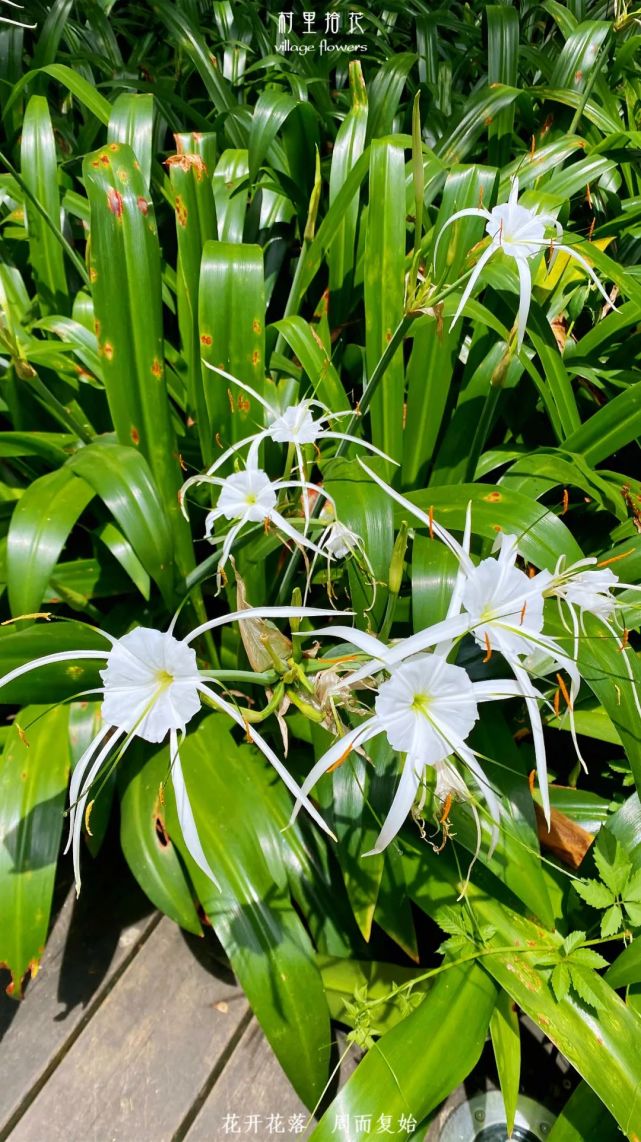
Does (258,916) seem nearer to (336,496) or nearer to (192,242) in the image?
(336,496)

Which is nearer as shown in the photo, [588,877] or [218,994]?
[588,877]

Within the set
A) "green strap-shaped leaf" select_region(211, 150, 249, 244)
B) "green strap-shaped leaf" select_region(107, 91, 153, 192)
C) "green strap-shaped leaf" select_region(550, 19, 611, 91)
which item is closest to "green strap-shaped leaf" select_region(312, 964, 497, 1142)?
"green strap-shaped leaf" select_region(211, 150, 249, 244)

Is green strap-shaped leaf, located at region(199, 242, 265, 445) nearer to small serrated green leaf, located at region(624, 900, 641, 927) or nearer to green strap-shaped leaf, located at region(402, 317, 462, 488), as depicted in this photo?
green strap-shaped leaf, located at region(402, 317, 462, 488)

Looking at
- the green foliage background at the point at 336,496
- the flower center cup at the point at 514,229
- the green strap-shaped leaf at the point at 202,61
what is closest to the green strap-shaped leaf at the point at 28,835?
the green foliage background at the point at 336,496

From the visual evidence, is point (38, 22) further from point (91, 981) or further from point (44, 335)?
point (91, 981)

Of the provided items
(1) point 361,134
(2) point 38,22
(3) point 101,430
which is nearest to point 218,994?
(3) point 101,430

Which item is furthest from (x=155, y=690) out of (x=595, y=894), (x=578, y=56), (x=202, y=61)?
(x=578, y=56)
